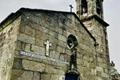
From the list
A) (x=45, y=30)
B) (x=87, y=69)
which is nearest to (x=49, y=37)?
(x=45, y=30)

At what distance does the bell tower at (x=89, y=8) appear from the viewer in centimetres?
1182

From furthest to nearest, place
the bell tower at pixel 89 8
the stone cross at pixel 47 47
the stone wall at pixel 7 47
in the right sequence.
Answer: the bell tower at pixel 89 8
the stone cross at pixel 47 47
the stone wall at pixel 7 47

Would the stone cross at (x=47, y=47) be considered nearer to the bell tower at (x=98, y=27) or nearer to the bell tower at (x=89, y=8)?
the bell tower at (x=98, y=27)

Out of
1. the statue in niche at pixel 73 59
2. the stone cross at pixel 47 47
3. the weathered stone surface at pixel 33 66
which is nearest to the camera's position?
the weathered stone surface at pixel 33 66

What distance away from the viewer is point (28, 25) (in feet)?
24.7

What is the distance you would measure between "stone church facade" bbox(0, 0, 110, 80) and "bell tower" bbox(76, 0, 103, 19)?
0.29m

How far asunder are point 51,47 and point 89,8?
16.0 ft

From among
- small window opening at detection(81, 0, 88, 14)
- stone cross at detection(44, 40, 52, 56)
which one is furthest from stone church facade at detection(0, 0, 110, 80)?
small window opening at detection(81, 0, 88, 14)

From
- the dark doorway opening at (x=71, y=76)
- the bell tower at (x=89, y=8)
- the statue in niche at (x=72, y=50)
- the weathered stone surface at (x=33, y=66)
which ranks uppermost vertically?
the bell tower at (x=89, y=8)

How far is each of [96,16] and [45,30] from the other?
4.45 m

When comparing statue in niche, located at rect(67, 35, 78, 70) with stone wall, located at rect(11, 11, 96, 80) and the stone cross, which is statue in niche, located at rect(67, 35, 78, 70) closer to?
stone wall, located at rect(11, 11, 96, 80)

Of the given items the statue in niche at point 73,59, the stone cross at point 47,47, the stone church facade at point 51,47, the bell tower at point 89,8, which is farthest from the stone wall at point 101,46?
the stone cross at point 47,47

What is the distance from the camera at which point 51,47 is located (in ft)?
26.9

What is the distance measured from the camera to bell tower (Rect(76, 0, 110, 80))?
10.9 meters
